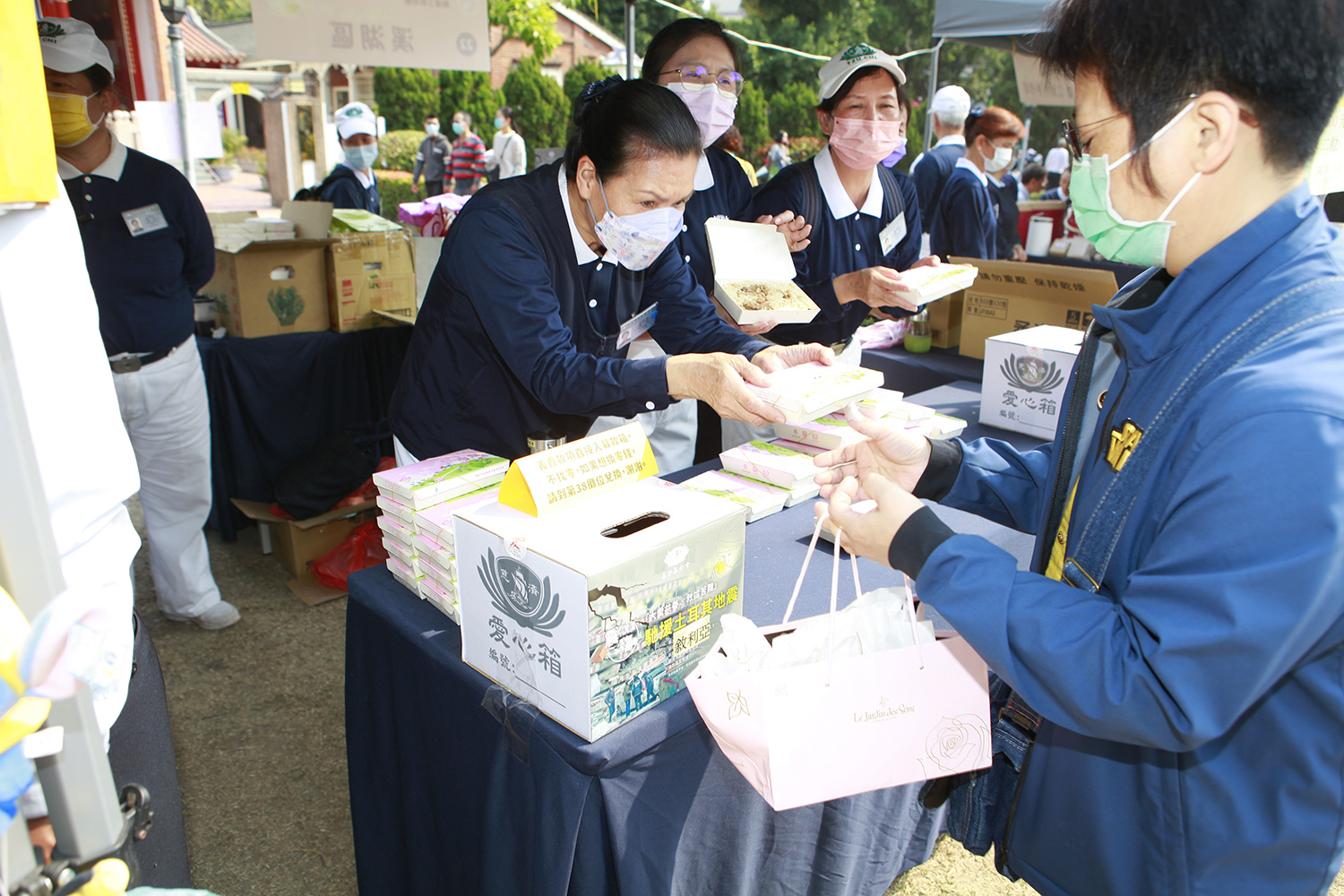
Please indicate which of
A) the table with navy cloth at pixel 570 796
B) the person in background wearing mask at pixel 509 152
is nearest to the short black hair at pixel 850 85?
the table with navy cloth at pixel 570 796

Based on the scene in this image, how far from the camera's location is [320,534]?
12.1 feet

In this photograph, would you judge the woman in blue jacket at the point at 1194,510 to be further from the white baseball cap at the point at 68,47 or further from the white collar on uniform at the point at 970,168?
the white collar on uniform at the point at 970,168

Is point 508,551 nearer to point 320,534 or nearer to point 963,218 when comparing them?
point 320,534

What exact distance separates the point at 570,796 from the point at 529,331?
0.95 m

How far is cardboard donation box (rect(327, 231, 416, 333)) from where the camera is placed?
4.00 meters

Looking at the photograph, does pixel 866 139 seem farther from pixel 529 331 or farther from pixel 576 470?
pixel 576 470

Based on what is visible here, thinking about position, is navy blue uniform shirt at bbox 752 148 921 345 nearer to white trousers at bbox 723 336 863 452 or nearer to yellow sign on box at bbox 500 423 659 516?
white trousers at bbox 723 336 863 452

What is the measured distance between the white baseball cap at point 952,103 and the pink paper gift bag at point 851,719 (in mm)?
6442

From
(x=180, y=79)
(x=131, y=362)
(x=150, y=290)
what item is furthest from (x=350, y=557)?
(x=180, y=79)

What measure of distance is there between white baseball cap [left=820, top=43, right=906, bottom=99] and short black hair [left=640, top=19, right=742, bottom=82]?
338 mm

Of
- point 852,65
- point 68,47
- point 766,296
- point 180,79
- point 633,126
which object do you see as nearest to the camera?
point 633,126

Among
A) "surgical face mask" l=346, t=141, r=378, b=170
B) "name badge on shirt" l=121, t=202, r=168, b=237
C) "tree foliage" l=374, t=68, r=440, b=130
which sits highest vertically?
"tree foliage" l=374, t=68, r=440, b=130

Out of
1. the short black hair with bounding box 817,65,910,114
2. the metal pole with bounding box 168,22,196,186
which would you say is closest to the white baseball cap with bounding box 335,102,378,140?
the metal pole with bounding box 168,22,196,186

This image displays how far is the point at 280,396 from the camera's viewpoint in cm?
393
